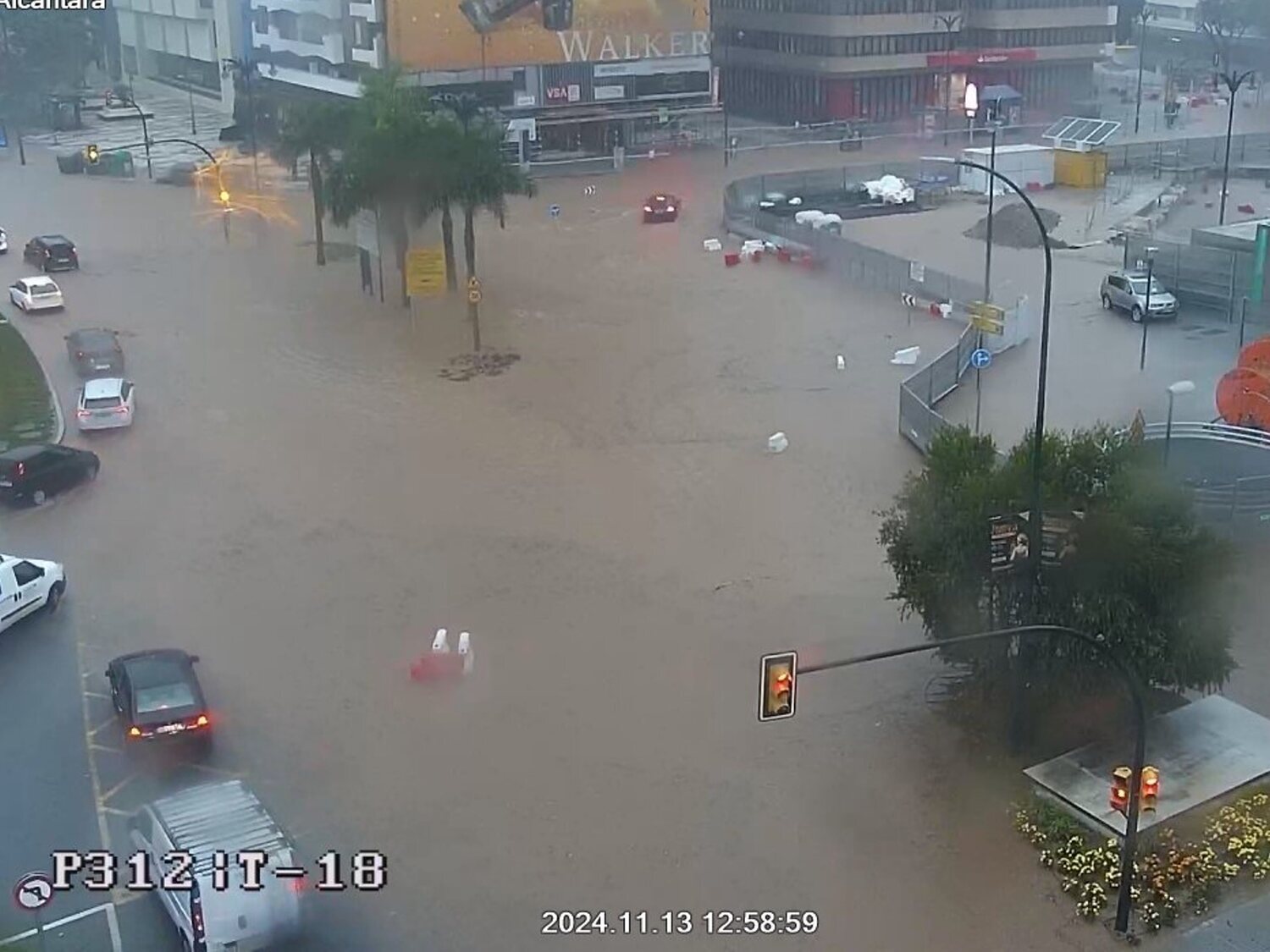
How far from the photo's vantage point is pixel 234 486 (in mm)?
21781

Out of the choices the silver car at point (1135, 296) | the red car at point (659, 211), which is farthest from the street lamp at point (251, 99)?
the silver car at point (1135, 296)

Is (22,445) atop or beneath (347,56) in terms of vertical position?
beneath

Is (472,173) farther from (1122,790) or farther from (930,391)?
(1122,790)

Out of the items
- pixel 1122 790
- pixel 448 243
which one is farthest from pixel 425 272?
pixel 1122 790

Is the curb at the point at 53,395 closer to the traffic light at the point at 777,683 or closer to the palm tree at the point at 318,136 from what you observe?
the palm tree at the point at 318,136

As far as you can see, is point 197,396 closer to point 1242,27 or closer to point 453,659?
point 453,659

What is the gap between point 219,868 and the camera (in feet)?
36.5

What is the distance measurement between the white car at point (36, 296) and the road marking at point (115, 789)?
2159cm

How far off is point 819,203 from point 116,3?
2083 inches

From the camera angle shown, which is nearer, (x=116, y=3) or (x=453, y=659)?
(x=453, y=659)

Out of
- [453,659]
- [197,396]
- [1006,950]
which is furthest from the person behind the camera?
[197,396]

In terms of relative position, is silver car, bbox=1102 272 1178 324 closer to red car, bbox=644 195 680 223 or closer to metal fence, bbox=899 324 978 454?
metal fence, bbox=899 324 978 454

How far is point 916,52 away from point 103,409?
168 ft

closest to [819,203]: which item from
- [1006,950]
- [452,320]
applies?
[452,320]
